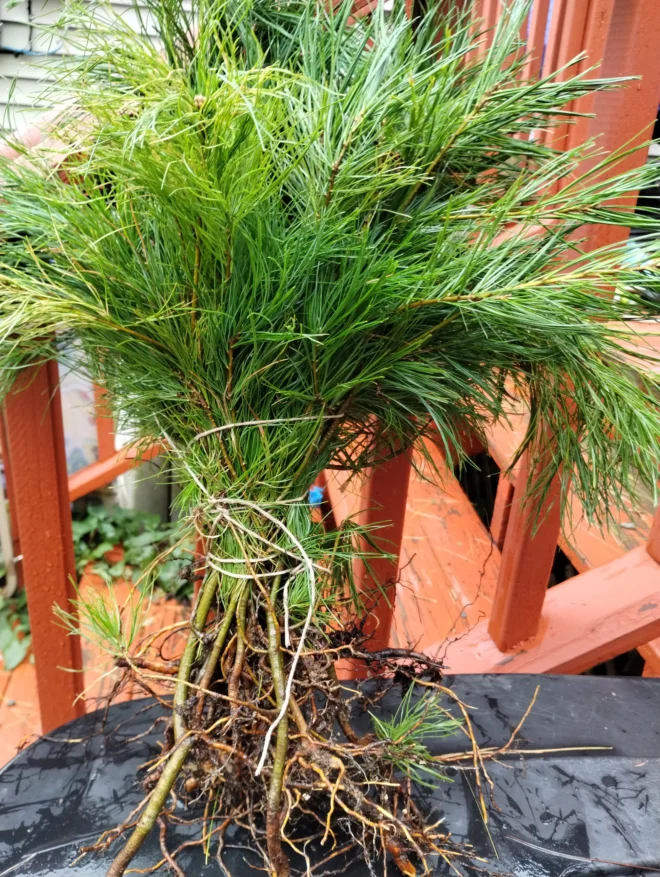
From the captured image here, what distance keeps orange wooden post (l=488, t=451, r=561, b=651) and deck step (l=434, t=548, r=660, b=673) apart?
34mm

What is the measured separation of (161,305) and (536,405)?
0.44 metres

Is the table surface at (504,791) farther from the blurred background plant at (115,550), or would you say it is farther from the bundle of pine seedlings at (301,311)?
the blurred background plant at (115,550)

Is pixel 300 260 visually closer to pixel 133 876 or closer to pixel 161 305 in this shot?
pixel 161 305

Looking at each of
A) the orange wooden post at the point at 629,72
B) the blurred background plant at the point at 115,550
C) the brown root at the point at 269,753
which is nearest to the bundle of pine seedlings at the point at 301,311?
the brown root at the point at 269,753

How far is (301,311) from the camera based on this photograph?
26.3 inches

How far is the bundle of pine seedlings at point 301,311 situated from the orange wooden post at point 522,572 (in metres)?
0.36

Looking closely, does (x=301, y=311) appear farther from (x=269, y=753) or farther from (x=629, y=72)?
(x=629, y=72)

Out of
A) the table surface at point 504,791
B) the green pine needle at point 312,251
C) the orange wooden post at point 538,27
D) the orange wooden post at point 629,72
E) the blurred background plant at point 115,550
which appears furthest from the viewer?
the blurred background plant at point 115,550

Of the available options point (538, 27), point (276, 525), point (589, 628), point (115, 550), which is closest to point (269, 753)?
point (276, 525)

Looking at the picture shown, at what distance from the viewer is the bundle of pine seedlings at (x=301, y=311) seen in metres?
0.59

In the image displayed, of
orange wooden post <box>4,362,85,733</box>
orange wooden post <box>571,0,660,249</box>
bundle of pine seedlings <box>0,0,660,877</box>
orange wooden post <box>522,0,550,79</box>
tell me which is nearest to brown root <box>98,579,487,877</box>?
bundle of pine seedlings <box>0,0,660,877</box>

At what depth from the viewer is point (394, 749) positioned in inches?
26.3

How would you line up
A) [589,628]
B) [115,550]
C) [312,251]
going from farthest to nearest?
[115,550]
[589,628]
[312,251]

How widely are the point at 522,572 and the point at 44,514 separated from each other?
0.82 metres
